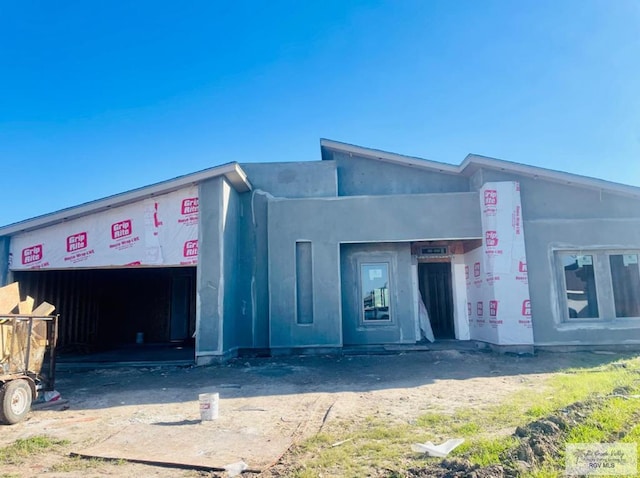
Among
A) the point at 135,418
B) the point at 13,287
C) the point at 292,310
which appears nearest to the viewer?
the point at 135,418

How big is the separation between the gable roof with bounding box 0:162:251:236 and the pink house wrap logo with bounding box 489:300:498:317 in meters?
7.45

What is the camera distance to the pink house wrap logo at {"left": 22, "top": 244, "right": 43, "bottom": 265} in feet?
37.9

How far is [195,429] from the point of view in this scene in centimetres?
573

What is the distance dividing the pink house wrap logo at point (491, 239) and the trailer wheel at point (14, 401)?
10351 millimetres

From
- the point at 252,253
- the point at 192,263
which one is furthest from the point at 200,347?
the point at 252,253

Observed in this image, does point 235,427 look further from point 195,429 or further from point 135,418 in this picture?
point 135,418

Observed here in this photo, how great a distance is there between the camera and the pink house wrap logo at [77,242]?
11477 millimetres

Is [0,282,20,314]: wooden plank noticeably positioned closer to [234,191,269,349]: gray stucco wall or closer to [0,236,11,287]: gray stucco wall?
[0,236,11,287]: gray stucco wall

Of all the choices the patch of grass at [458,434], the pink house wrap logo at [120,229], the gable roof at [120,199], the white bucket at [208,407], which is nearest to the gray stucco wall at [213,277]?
the gable roof at [120,199]

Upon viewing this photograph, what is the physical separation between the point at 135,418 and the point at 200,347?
429 cm

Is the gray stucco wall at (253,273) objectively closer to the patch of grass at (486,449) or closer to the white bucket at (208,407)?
the white bucket at (208,407)

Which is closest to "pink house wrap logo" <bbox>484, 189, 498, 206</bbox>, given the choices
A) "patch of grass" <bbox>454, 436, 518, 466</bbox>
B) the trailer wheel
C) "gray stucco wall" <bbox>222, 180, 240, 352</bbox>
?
"gray stucco wall" <bbox>222, 180, 240, 352</bbox>

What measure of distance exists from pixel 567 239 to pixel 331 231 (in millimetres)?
6209

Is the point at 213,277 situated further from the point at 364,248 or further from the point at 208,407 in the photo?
the point at 208,407
